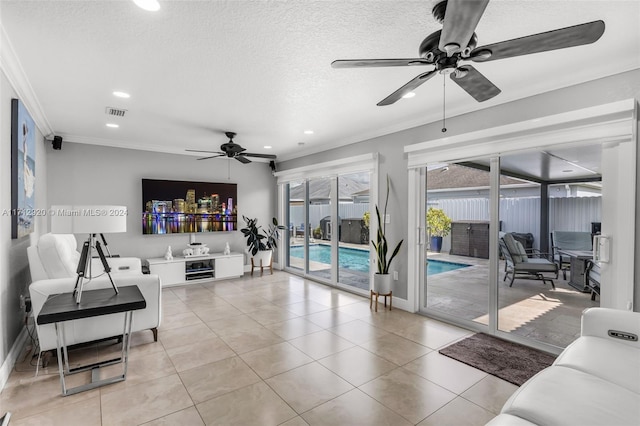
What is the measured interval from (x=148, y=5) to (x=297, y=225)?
17.2 ft

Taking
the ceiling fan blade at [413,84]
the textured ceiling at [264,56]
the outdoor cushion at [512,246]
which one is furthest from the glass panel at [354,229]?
the ceiling fan blade at [413,84]

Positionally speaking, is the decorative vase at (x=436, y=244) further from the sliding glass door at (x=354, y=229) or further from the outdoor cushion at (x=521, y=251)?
the sliding glass door at (x=354, y=229)

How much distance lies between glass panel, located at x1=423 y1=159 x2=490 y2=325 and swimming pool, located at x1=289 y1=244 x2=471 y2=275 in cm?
1

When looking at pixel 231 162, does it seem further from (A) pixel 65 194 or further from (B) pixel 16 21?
(B) pixel 16 21

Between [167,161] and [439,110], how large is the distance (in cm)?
488

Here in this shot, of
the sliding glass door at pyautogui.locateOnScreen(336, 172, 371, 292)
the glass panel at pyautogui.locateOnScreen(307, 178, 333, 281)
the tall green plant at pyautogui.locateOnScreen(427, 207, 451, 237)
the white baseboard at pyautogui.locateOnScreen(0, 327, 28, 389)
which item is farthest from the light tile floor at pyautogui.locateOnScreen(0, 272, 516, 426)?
the glass panel at pyautogui.locateOnScreen(307, 178, 333, 281)

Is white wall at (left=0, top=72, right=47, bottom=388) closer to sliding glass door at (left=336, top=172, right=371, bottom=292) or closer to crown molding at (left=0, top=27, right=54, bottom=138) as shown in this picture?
crown molding at (left=0, top=27, right=54, bottom=138)

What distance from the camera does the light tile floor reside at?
2.11 meters

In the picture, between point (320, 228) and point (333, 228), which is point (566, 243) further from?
point (320, 228)

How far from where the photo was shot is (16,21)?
2018mm

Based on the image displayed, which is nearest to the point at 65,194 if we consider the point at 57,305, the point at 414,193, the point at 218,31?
the point at 57,305

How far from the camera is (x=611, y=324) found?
77.4 inches

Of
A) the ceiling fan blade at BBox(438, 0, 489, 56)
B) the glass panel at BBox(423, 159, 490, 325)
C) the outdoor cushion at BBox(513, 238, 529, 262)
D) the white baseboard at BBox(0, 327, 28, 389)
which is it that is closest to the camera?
the ceiling fan blade at BBox(438, 0, 489, 56)

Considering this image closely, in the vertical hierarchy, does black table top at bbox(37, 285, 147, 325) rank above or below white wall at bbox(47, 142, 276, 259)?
below
